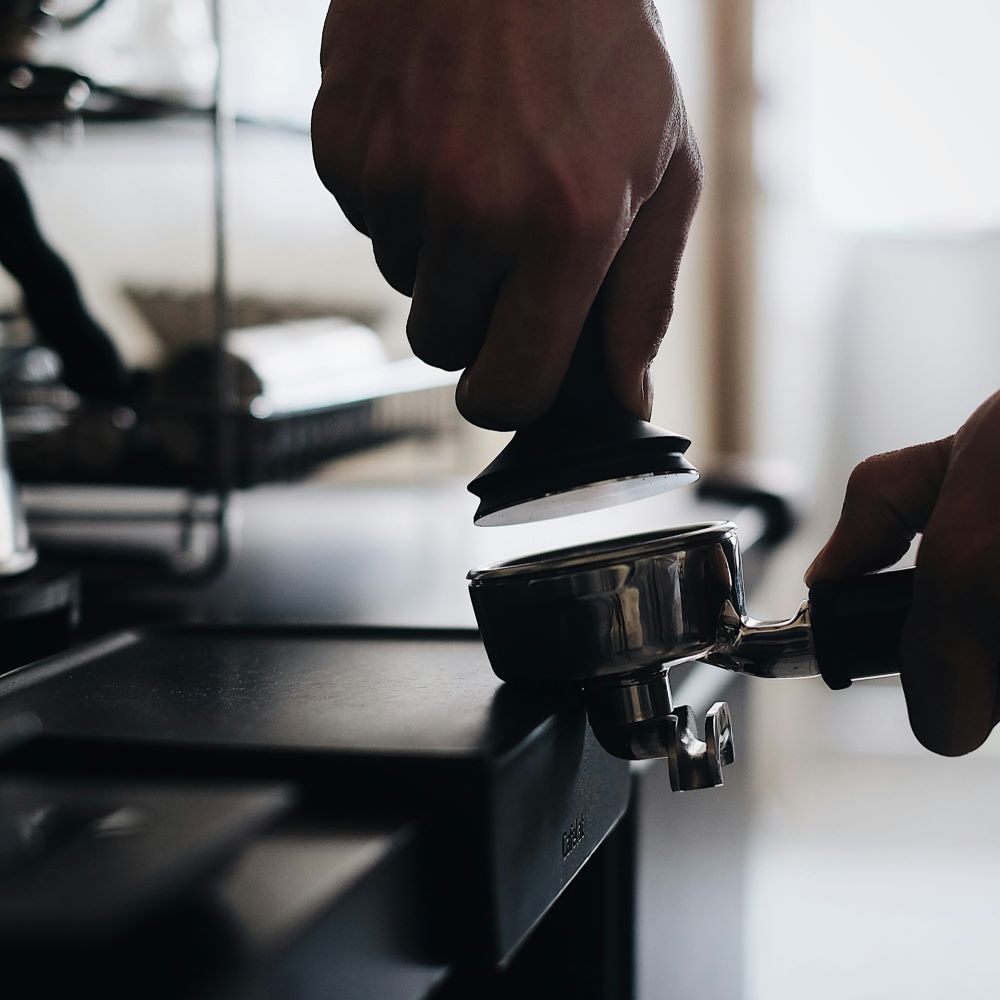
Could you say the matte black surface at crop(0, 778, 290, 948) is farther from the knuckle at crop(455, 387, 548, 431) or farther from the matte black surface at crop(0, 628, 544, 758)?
the knuckle at crop(455, 387, 548, 431)

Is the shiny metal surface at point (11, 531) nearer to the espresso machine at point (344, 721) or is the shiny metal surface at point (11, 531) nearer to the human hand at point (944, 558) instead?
the espresso machine at point (344, 721)

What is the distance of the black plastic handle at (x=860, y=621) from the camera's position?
0.40 meters

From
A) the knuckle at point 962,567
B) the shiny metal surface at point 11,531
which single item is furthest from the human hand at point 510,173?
the shiny metal surface at point 11,531

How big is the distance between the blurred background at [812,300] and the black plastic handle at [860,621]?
0.92 meters

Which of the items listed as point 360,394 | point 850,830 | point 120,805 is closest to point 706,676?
point 360,394

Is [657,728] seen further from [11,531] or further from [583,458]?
[11,531]

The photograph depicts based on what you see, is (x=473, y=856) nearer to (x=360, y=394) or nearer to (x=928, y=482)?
(x=928, y=482)

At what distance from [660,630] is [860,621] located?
73mm

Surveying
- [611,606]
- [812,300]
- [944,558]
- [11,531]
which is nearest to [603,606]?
[611,606]

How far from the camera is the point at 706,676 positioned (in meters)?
0.81

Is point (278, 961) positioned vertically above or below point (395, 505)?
above

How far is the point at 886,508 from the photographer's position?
0.45 metres

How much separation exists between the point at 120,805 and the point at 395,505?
110 cm

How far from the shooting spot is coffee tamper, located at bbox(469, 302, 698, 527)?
1.26 ft
